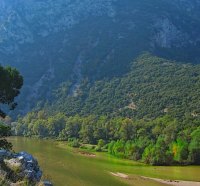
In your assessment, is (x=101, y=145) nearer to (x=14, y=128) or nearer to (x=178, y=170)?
(x=178, y=170)

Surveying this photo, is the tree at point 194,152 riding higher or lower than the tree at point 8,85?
lower

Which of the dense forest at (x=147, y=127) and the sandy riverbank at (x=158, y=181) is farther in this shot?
the dense forest at (x=147, y=127)

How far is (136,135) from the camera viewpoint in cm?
12925

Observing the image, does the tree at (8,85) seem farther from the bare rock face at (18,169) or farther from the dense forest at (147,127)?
the dense forest at (147,127)

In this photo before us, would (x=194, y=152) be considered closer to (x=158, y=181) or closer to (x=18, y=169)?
(x=158, y=181)

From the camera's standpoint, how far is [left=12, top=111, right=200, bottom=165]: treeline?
97.6 meters

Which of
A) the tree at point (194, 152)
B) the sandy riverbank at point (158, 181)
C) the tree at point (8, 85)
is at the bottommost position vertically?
the sandy riverbank at point (158, 181)

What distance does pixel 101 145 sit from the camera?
128 metres

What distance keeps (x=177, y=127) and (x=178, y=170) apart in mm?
35914

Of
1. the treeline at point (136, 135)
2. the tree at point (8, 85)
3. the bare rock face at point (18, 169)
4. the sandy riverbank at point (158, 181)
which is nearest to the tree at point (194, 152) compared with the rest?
the treeline at point (136, 135)

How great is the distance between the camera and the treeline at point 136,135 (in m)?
97.6

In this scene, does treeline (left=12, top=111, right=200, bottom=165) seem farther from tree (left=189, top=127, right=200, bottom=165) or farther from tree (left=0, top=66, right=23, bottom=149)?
tree (left=0, top=66, right=23, bottom=149)

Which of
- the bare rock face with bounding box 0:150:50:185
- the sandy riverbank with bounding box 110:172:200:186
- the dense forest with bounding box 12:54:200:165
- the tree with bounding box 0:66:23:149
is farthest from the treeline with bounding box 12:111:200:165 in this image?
the bare rock face with bounding box 0:150:50:185

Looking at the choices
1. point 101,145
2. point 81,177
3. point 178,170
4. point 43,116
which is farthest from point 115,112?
point 81,177
